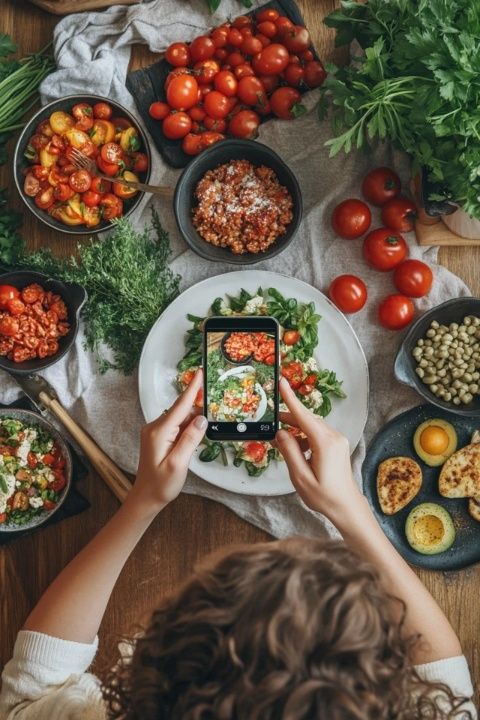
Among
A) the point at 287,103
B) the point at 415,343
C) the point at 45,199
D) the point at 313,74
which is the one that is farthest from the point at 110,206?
the point at 415,343

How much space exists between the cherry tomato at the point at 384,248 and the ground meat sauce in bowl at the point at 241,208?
0.23 metres

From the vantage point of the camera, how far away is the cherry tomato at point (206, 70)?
2145 millimetres

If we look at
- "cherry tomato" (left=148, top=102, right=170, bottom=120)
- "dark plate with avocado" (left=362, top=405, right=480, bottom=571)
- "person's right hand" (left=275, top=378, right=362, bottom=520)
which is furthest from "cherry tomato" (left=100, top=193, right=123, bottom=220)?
"dark plate with avocado" (left=362, top=405, right=480, bottom=571)

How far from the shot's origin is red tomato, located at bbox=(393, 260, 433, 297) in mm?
2066

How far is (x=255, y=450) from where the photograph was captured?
6.66ft

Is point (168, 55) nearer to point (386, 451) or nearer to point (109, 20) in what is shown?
point (109, 20)

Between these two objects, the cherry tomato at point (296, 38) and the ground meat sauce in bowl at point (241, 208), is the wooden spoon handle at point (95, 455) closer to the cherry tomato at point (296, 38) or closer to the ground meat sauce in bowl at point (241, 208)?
the ground meat sauce in bowl at point (241, 208)

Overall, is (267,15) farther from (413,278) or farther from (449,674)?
(449,674)

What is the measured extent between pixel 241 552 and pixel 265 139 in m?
1.33

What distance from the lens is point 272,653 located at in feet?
3.49

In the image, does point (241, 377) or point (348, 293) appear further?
point (348, 293)

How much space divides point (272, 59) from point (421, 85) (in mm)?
525

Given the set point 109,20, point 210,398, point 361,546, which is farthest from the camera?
point 109,20

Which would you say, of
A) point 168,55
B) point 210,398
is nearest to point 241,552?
point 210,398
